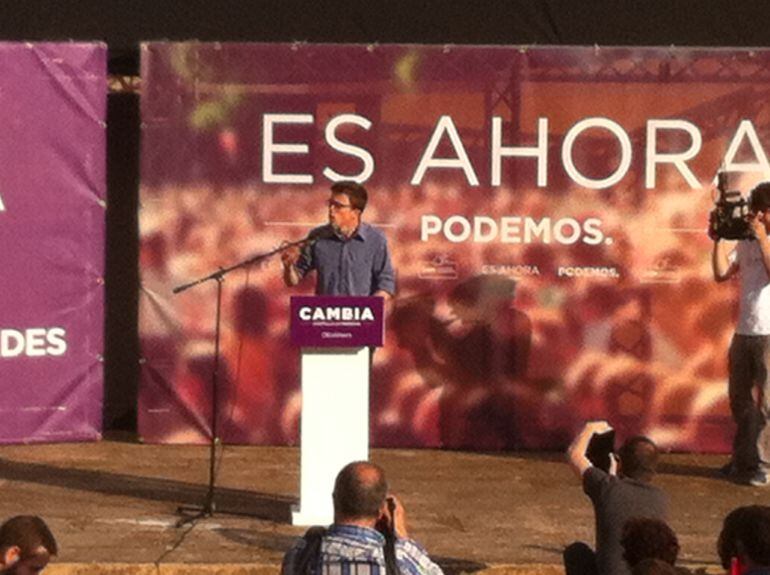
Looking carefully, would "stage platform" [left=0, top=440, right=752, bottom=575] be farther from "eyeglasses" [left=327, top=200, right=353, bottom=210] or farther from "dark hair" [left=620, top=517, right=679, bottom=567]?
"dark hair" [left=620, top=517, right=679, bottom=567]

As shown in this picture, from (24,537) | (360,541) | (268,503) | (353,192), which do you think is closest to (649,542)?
(360,541)

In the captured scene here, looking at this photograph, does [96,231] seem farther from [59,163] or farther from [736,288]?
[736,288]

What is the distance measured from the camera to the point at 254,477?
561 inches

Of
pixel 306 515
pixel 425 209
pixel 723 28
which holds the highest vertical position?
pixel 723 28

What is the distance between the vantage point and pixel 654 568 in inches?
292

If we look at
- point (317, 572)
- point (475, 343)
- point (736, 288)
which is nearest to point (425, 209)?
point (475, 343)

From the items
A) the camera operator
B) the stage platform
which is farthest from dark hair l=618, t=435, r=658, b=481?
the camera operator

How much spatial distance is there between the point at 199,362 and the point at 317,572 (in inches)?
289

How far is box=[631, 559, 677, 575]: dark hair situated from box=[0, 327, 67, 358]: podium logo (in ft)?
26.5

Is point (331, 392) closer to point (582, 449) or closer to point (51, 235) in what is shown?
point (582, 449)

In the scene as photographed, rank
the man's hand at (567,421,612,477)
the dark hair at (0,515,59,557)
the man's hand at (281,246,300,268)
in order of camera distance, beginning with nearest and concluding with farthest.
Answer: the dark hair at (0,515,59,557) < the man's hand at (567,421,612,477) < the man's hand at (281,246,300,268)

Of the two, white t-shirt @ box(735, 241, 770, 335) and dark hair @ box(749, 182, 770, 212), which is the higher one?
dark hair @ box(749, 182, 770, 212)

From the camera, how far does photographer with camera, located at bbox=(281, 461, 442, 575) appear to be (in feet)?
25.7

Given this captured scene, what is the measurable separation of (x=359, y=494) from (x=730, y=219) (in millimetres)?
6454
